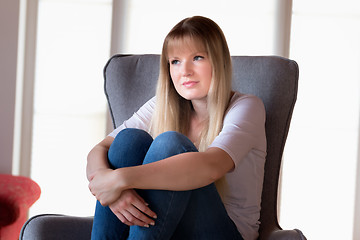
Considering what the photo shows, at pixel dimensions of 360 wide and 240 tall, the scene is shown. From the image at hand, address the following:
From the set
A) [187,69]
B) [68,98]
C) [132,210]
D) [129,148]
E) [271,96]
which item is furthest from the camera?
[68,98]

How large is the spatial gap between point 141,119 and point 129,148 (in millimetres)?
368

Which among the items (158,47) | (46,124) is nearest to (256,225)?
(158,47)

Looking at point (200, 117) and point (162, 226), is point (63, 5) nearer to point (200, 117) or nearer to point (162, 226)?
point (200, 117)

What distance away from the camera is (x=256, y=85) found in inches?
61.4

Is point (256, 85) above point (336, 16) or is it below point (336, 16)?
below

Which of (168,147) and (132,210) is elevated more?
(168,147)

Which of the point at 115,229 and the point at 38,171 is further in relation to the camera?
the point at 38,171

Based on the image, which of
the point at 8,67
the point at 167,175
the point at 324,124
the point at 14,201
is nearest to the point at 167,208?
the point at 167,175

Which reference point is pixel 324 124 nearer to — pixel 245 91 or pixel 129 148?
pixel 245 91

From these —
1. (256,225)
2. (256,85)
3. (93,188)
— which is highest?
(256,85)

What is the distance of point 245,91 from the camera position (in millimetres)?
1587

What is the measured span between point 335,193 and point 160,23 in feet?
5.03

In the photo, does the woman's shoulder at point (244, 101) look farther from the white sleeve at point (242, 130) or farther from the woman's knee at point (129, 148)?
the woman's knee at point (129, 148)

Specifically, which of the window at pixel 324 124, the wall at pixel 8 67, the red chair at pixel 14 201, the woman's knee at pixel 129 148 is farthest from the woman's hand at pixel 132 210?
the window at pixel 324 124
